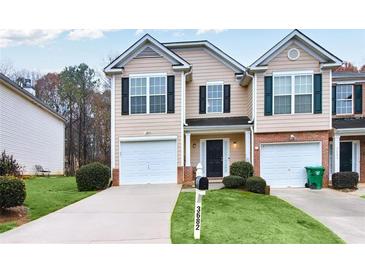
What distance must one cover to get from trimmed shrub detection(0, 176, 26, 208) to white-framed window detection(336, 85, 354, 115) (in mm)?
15829

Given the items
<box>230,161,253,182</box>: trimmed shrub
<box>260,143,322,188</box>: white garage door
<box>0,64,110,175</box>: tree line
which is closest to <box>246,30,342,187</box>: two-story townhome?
<box>260,143,322,188</box>: white garage door

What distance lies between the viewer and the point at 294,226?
743cm

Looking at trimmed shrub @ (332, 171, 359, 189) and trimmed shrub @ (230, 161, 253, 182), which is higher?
trimmed shrub @ (230, 161, 253, 182)

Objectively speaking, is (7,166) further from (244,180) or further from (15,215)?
(244,180)

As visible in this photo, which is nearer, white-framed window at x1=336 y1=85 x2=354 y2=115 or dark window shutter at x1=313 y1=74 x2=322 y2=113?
dark window shutter at x1=313 y1=74 x2=322 y2=113

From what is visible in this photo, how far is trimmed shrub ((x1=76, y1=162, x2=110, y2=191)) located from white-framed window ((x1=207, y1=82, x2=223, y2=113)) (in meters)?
6.61

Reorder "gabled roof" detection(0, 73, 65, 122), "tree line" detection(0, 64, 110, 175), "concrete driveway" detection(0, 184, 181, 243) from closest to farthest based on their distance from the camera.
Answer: "concrete driveway" detection(0, 184, 181, 243), "gabled roof" detection(0, 73, 65, 122), "tree line" detection(0, 64, 110, 175)

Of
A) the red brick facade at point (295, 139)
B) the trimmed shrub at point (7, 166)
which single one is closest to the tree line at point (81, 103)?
the trimmed shrub at point (7, 166)

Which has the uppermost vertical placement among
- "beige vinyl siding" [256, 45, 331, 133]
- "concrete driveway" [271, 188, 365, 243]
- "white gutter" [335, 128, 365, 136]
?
"beige vinyl siding" [256, 45, 331, 133]

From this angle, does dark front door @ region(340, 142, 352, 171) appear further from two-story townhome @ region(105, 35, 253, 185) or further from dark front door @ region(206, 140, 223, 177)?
dark front door @ region(206, 140, 223, 177)

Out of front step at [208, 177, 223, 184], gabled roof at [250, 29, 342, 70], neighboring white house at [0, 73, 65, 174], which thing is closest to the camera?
gabled roof at [250, 29, 342, 70]

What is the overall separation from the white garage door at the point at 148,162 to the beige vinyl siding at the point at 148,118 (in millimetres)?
347

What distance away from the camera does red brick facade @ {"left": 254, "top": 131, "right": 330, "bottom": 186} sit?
47.2 feet

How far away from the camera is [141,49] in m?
14.6
